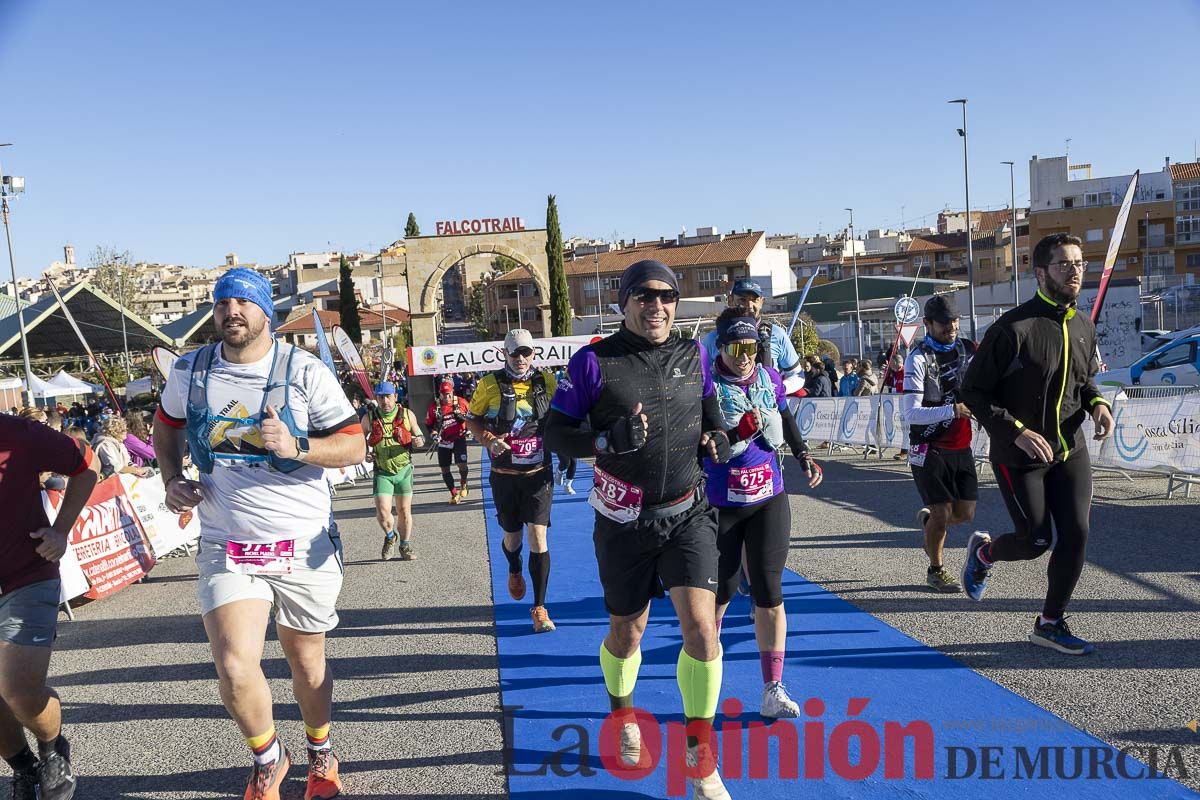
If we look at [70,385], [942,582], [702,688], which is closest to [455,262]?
[70,385]

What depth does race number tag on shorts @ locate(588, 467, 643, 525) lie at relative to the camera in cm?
383

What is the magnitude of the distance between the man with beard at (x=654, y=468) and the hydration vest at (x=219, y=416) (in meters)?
1.07

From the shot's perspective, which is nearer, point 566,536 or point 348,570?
point 348,570

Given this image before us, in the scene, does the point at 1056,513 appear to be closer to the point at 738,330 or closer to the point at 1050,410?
the point at 1050,410

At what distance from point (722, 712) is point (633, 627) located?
0.98 metres

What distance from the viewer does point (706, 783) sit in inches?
144

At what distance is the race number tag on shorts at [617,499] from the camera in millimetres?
3828

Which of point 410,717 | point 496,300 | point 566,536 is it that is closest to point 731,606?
point 410,717

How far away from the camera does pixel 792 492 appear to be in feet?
41.6

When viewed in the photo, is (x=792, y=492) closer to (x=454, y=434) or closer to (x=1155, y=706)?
(x=454, y=434)

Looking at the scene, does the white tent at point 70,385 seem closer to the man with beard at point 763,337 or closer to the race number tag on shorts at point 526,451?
the race number tag on shorts at point 526,451

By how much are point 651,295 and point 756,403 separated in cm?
129

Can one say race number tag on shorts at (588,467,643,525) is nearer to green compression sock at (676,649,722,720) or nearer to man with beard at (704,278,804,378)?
green compression sock at (676,649,722,720)

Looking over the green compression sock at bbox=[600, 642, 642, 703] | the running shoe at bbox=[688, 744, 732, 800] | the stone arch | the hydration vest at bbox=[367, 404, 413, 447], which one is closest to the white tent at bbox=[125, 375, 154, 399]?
the stone arch
